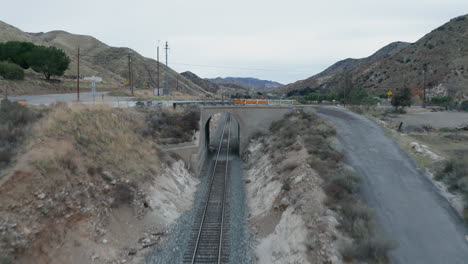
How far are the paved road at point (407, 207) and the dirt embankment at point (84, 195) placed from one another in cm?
1095

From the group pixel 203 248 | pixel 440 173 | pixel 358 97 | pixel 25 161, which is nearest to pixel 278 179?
pixel 203 248

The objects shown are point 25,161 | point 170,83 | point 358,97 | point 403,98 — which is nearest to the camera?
point 25,161

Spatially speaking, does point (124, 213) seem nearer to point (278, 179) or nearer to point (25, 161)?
point (25, 161)

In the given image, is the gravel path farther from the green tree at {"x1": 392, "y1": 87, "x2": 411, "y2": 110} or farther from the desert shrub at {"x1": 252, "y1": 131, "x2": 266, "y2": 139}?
the green tree at {"x1": 392, "y1": 87, "x2": 411, "y2": 110}

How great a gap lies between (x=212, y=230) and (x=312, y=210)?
6.02 m

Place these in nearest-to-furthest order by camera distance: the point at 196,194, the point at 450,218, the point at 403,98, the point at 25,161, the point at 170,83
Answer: the point at 450,218 < the point at 25,161 < the point at 196,194 < the point at 403,98 < the point at 170,83

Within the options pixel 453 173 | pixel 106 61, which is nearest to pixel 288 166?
pixel 453 173

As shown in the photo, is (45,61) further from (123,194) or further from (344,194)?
(344,194)

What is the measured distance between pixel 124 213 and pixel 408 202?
45.1 feet

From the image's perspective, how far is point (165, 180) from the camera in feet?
67.5

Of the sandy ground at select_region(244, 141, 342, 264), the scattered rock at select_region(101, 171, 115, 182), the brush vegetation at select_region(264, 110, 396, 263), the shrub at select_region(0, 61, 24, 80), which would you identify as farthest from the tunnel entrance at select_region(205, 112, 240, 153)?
the shrub at select_region(0, 61, 24, 80)

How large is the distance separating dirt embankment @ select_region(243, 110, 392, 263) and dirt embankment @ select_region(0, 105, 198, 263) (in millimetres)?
5526

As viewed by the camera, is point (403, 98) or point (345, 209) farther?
point (403, 98)

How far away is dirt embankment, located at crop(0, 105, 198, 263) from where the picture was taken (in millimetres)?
11362
